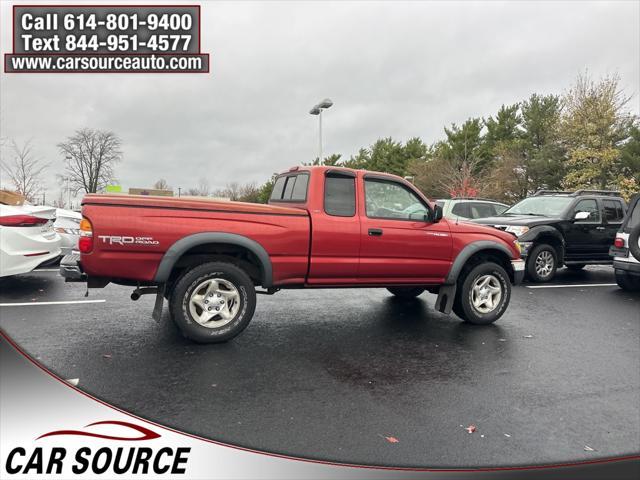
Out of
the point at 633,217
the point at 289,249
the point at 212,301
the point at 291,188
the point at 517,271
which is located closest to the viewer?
the point at 212,301

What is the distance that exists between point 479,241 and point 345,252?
6.41 ft

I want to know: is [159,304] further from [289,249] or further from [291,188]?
[291,188]

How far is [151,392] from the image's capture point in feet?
11.3

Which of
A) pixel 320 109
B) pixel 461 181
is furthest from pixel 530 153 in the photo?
pixel 320 109

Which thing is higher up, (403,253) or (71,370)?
(403,253)

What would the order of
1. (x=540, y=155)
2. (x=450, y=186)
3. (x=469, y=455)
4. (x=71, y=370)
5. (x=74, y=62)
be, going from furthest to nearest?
(x=450, y=186)
(x=540, y=155)
(x=74, y=62)
(x=71, y=370)
(x=469, y=455)

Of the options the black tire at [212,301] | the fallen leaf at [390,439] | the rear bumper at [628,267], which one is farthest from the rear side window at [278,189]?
the rear bumper at [628,267]

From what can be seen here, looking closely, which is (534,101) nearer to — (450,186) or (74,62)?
(450,186)

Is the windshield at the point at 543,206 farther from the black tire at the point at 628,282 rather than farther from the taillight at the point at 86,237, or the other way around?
the taillight at the point at 86,237

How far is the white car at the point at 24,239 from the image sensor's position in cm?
625

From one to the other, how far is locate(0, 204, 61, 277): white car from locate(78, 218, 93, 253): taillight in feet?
8.96

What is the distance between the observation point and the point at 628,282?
8.45 m

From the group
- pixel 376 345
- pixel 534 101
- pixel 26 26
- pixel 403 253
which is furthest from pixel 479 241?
pixel 534 101

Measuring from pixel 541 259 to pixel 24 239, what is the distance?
9.21 metres
